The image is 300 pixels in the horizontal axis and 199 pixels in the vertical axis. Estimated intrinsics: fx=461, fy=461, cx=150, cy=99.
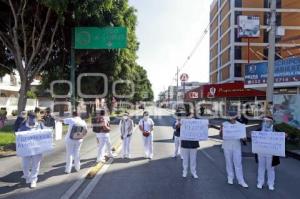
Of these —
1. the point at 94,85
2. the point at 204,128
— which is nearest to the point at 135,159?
the point at 204,128

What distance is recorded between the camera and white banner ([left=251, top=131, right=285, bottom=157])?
10.8m

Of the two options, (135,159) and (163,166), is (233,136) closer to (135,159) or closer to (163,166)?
(163,166)

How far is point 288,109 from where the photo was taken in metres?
27.7

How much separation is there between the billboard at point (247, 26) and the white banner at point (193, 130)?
55.2 m

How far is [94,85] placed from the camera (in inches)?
1505

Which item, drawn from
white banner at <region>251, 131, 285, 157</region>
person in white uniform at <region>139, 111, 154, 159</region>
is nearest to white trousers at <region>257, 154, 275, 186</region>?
white banner at <region>251, 131, 285, 157</region>

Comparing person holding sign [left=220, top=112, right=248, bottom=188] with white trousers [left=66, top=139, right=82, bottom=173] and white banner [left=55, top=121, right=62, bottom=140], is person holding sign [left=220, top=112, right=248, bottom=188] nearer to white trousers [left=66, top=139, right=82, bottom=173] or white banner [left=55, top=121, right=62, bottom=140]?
white trousers [left=66, top=139, right=82, bottom=173]

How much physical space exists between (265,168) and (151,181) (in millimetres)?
2765

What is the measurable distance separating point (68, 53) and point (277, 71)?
551 inches

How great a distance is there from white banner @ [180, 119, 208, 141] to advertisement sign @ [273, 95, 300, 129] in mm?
15167

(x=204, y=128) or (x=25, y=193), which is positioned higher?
(x=204, y=128)

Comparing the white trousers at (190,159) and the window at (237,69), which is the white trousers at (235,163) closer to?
the white trousers at (190,159)

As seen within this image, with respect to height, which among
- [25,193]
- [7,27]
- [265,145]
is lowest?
[25,193]

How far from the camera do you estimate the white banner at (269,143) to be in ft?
35.3
